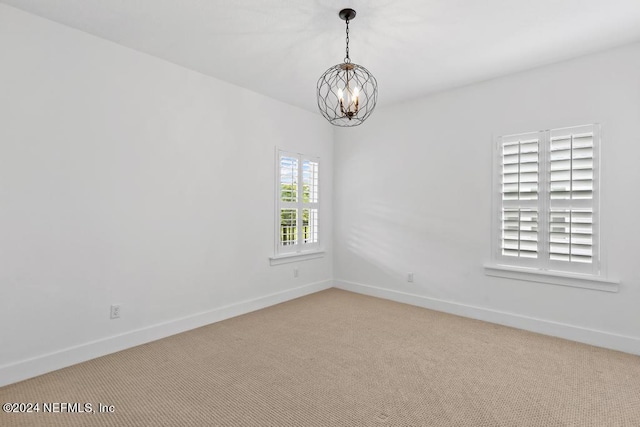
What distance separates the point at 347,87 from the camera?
2.32m

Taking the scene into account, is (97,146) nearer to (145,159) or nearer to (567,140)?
(145,159)

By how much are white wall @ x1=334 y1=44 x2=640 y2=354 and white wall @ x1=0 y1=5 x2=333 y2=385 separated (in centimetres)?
151

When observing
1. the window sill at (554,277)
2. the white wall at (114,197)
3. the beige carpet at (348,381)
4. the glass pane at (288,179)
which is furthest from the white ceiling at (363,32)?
the beige carpet at (348,381)

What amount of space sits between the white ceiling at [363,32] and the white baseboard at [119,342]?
2.57 meters

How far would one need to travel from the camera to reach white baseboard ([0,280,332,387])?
2395 millimetres

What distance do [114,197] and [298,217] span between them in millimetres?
2297

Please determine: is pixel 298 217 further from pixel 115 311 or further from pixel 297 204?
pixel 115 311

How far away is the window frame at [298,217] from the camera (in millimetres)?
4309

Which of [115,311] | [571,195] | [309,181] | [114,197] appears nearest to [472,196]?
[571,195]

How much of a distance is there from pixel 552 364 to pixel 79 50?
15.0 feet

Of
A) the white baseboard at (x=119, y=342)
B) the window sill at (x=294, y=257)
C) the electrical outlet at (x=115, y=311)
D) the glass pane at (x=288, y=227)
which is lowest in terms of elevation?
the white baseboard at (x=119, y=342)

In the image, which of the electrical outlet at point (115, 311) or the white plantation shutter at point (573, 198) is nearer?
the electrical outlet at point (115, 311)

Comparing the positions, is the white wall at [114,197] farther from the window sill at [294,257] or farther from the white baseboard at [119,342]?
the window sill at [294,257]

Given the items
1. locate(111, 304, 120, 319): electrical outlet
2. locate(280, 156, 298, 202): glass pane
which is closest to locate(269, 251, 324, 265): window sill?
locate(280, 156, 298, 202): glass pane
